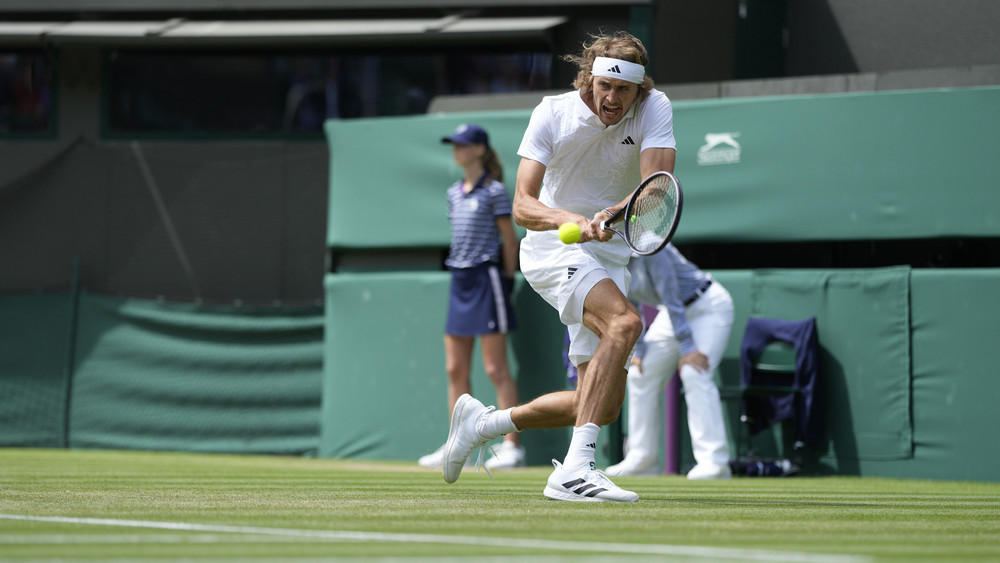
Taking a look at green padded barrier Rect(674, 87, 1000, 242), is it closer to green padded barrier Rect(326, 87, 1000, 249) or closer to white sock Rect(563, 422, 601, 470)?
green padded barrier Rect(326, 87, 1000, 249)

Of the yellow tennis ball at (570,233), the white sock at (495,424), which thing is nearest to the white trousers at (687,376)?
the white sock at (495,424)

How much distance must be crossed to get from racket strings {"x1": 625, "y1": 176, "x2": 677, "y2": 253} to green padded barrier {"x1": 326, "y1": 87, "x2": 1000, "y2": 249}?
369 cm

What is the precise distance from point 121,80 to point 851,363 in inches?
284

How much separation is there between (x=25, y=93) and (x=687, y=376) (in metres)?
7.35

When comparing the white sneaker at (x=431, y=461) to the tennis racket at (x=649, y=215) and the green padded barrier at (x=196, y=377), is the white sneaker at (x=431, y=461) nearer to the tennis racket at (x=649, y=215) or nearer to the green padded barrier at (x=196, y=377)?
the green padded barrier at (x=196, y=377)

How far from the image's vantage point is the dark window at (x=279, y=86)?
11734 mm

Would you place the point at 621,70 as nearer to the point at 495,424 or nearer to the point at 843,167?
the point at 495,424

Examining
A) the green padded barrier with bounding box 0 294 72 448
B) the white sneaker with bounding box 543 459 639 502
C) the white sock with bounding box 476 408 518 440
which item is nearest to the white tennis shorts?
the white sock with bounding box 476 408 518 440

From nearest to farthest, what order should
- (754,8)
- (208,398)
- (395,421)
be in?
(395,421) < (208,398) < (754,8)

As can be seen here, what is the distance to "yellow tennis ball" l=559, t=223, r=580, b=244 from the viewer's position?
5.00 meters

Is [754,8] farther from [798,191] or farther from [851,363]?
[851,363]

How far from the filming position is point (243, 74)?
12.1 metres

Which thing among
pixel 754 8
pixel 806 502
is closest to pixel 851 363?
pixel 806 502

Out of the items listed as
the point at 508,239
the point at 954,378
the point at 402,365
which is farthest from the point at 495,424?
the point at 402,365
